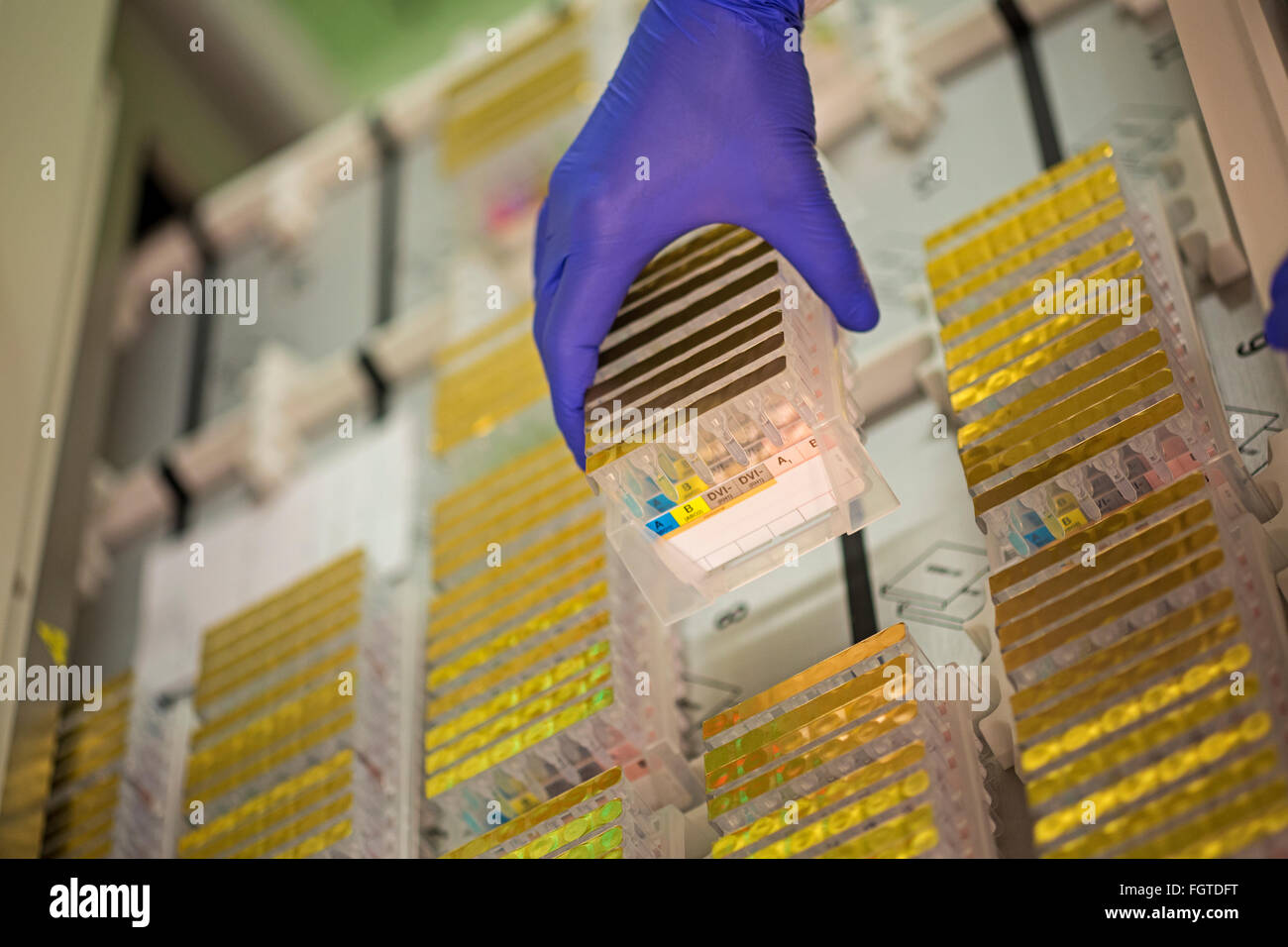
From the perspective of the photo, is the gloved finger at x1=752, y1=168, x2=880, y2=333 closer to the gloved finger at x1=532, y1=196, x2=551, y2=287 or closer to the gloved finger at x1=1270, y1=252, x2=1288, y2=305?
the gloved finger at x1=532, y1=196, x2=551, y2=287

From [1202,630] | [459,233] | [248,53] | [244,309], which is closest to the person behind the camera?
[1202,630]

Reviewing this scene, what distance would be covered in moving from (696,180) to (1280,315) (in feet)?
2.97

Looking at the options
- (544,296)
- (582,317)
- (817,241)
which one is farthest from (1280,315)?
(544,296)

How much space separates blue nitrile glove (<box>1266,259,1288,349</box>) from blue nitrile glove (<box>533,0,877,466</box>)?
65cm

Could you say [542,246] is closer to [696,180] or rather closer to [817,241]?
[696,180]

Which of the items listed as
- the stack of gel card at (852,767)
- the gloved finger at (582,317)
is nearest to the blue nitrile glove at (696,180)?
the gloved finger at (582,317)

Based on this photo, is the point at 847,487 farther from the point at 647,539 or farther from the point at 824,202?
the point at 824,202

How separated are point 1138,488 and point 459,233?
220 centimetres

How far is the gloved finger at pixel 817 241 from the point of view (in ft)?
6.97

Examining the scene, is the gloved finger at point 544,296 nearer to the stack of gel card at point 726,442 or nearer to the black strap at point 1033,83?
the stack of gel card at point 726,442

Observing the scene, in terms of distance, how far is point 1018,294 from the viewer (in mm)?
2258

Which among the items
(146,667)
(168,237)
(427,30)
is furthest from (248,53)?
(146,667)

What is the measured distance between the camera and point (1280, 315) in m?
1.71

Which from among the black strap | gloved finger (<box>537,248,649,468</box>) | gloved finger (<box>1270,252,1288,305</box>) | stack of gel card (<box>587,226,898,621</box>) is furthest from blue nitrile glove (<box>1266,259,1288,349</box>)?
the black strap
